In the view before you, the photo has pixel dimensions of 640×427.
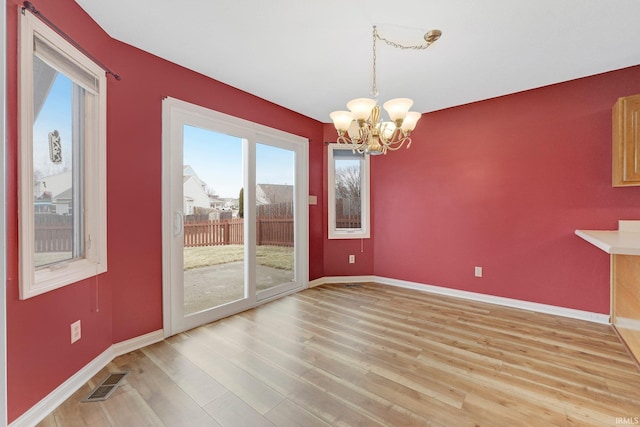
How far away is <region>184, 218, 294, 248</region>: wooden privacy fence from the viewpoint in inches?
107

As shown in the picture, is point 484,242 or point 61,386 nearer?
point 61,386

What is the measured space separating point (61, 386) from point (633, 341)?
4.34m

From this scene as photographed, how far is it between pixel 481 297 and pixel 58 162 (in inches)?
173

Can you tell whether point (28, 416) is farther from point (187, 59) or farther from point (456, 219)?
point (456, 219)

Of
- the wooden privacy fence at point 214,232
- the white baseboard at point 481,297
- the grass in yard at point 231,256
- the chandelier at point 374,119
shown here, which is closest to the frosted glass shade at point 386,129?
the chandelier at point 374,119

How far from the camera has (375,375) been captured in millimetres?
1890

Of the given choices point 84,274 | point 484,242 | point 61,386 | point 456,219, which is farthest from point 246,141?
point 484,242

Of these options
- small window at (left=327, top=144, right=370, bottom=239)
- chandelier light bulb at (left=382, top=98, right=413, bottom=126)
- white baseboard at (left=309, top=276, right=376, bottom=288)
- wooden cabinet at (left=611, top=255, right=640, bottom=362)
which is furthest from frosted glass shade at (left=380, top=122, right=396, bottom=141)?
white baseboard at (left=309, top=276, right=376, bottom=288)

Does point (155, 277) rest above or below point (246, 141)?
below

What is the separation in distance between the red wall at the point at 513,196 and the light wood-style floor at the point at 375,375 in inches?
20.9

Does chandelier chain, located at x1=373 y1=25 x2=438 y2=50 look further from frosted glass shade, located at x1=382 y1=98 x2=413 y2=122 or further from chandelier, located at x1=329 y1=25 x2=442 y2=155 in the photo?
frosted glass shade, located at x1=382 y1=98 x2=413 y2=122

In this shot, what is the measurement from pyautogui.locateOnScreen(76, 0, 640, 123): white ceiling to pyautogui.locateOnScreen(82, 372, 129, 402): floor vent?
2576 millimetres

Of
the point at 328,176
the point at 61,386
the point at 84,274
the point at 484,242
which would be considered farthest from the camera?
the point at 328,176

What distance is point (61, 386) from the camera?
167 centimetres
